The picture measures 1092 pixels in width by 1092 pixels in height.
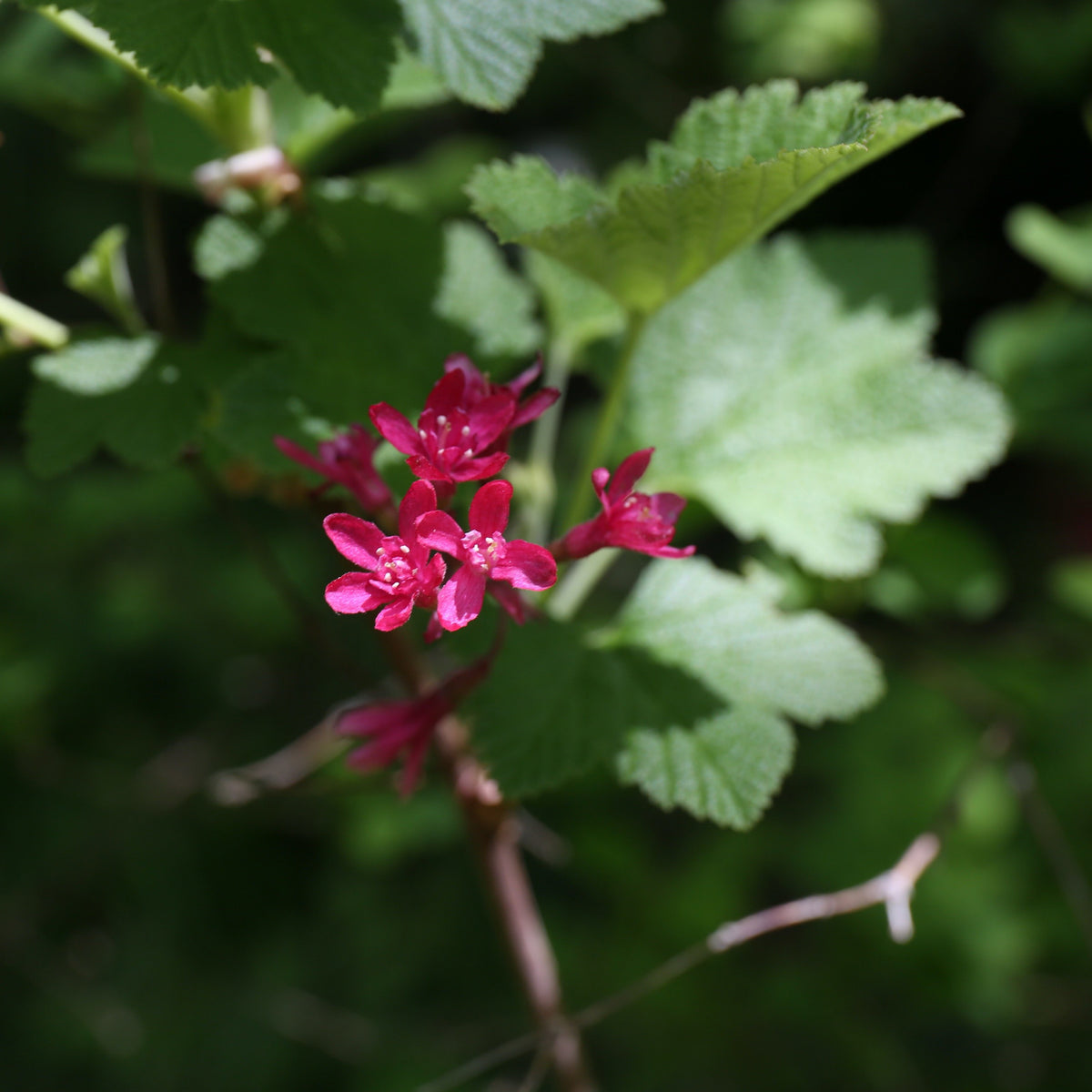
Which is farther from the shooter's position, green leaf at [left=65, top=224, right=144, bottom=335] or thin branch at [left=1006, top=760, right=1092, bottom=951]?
thin branch at [left=1006, top=760, right=1092, bottom=951]

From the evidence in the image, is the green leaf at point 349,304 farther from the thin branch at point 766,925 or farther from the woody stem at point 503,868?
the thin branch at point 766,925

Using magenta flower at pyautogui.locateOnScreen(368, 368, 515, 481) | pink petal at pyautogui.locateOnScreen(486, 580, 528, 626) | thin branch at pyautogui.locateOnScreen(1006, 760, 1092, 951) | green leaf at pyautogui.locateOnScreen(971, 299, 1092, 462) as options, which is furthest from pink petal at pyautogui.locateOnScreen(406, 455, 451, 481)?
green leaf at pyautogui.locateOnScreen(971, 299, 1092, 462)

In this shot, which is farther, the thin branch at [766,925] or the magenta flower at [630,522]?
the thin branch at [766,925]

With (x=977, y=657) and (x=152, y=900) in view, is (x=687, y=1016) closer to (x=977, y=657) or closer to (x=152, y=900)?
(x=977, y=657)

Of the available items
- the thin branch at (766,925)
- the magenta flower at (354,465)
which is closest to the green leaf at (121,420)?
the magenta flower at (354,465)

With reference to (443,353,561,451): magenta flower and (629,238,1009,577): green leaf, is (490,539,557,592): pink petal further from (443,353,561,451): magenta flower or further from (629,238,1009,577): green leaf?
(629,238,1009,577): green leaf

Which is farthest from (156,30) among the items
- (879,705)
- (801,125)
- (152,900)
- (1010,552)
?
(1010,552)

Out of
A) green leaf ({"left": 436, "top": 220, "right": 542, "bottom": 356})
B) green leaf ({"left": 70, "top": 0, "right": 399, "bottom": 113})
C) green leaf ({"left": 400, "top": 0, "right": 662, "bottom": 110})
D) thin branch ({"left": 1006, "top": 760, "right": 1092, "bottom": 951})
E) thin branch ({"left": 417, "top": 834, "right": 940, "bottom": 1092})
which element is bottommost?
thin branch ({"left": 1006, "top": 760, "right": 1092, "bottom": 951})
